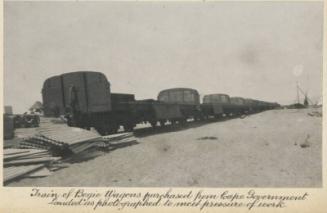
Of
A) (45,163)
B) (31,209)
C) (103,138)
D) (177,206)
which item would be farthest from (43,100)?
(177,206)

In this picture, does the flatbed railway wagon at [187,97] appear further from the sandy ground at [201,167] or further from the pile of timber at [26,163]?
the pile of timber at [26,163]

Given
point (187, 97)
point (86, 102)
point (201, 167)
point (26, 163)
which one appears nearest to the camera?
point (201, 167)

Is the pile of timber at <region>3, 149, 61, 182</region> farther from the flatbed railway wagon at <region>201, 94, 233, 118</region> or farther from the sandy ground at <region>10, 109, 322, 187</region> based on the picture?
the flatbed railway wagon at <region>201, 94, 233, 118</region>

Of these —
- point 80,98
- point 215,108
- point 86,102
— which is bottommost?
point 215,108

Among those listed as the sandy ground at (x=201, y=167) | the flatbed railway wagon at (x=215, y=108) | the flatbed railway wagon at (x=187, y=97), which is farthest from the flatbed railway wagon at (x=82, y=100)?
the flatbed railway wagon at (x=215, y=108)

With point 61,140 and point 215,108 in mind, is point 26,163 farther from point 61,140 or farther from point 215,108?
point 215,108

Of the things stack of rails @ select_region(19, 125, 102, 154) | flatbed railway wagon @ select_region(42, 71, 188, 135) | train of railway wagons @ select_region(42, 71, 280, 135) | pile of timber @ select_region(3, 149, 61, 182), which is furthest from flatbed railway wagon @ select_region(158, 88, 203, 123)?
pile of timber @ select_region(3, 149, 61, 182)

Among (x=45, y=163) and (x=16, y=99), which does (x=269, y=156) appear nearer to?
(x=45, y=163)

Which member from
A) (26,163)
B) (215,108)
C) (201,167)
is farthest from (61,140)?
(215,108)
